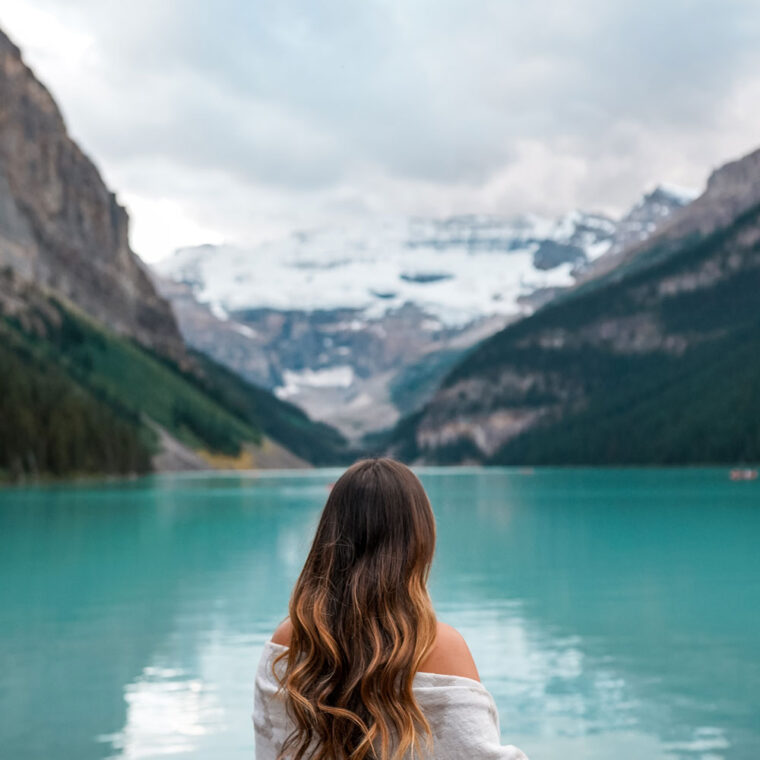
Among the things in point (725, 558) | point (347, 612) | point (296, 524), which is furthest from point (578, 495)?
point (347, 612)

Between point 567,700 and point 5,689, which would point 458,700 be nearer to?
point 567,700

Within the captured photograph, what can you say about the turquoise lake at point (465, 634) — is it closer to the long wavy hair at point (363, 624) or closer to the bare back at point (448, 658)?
the long wavy hair at point (363, 624)

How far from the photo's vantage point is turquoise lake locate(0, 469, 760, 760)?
16.5 meters

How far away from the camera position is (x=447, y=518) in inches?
2881

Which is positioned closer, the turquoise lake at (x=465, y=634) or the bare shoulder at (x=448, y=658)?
the bare shoulder at (x=448, y=658)

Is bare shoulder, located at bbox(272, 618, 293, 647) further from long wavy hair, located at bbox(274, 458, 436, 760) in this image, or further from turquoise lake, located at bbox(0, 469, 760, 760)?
turquoise lake, located at bbox(0, 469, 760, 760)

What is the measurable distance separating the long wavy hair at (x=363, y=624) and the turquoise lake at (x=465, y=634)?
5.05 feet

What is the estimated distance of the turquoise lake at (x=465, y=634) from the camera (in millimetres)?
16547

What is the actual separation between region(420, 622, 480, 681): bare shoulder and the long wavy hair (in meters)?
0.06

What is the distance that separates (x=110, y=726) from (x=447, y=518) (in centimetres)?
5689

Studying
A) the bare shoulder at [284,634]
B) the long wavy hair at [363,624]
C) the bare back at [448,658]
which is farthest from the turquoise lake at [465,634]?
the bare back at [448,658]

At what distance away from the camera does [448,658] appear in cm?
504

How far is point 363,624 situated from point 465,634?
71.2ft

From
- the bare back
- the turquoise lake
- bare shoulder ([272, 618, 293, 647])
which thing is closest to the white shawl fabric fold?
the bare back
